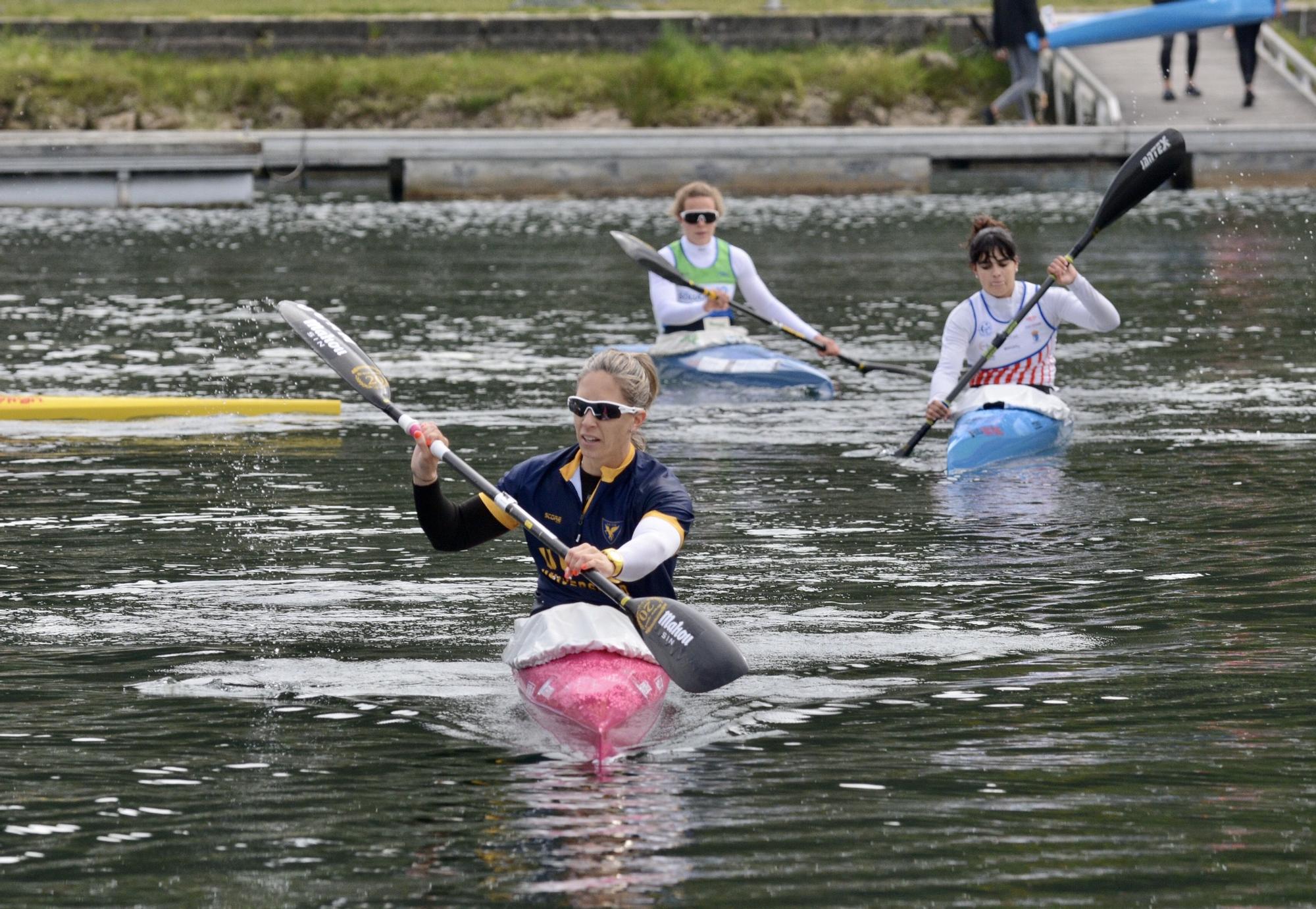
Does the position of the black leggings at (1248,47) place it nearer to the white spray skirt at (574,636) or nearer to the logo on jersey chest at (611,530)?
the logo on jersey chest at (611,530)

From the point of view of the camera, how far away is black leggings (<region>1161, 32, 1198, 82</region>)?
Answer: 31953 mm

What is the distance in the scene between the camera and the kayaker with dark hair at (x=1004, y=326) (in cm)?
1167

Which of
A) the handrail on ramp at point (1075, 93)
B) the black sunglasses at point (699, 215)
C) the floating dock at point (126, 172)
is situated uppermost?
the handrail on ramp at point (1075, 93)

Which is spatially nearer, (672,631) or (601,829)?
(601,829)

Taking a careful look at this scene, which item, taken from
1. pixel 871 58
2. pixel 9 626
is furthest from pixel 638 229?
pixel 9 626

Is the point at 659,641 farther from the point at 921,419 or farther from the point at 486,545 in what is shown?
the point at 921,419

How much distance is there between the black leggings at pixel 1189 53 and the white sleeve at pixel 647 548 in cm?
2675

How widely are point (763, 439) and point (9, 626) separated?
596 centimetres

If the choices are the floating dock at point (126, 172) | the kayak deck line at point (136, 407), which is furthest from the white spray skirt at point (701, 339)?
the floating dock at point (126, 172)

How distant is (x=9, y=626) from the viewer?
27.3 feet

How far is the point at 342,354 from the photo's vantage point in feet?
28.2

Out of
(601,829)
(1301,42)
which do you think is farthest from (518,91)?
(601,829)

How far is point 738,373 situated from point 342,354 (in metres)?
6.54

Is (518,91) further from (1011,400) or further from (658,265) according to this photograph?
(1011,400)
